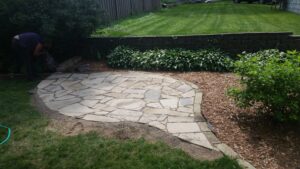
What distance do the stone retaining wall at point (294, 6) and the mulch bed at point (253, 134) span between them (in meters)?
12.2

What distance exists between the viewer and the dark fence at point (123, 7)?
11758mm

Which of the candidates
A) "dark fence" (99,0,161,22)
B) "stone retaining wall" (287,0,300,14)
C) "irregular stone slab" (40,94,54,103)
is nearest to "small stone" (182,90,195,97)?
"irregular stone slab" (40,94,54,103)

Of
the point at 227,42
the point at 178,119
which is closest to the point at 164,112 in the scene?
the point at 178,119

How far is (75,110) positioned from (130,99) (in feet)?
3.08

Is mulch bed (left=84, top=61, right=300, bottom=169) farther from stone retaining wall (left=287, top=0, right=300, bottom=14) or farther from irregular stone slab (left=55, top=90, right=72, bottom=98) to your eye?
stone retaining wall (left=287, top=0, right=300, bottom=14)

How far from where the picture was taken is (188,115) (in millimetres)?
4340

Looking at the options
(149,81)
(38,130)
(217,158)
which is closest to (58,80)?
(149,81)

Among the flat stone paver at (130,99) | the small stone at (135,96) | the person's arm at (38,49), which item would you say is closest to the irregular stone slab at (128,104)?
the flat stone paver at (130,99)

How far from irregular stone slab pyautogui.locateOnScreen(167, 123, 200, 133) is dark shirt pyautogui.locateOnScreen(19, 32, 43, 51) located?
11.5 feet

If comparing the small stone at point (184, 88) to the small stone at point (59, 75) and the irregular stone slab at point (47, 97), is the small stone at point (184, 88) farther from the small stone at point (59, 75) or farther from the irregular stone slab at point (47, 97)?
the small stone at point (59, 75)

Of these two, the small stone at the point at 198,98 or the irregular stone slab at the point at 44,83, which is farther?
the irregular stone slab at the point at 44,83

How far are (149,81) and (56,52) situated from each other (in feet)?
9.57

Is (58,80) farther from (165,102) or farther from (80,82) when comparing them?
(165,102)

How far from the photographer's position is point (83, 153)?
3.42 m
